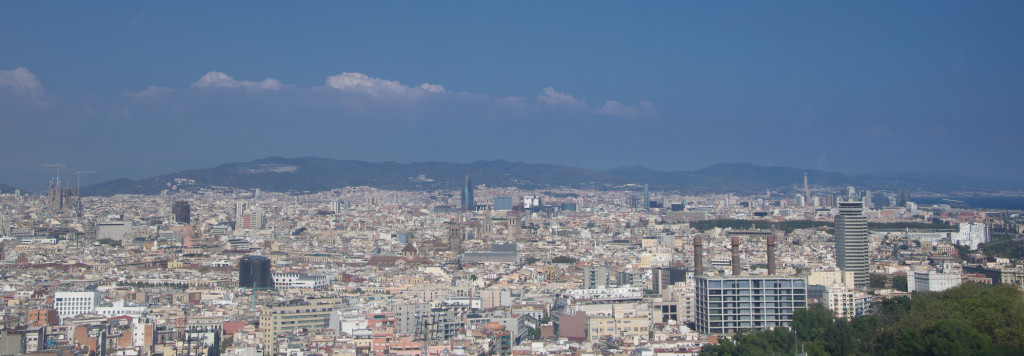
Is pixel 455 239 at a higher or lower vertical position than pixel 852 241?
higher

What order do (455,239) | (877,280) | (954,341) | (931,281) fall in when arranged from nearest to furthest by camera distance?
1. (954,341)
2. (931,281)
3. (877,280)
4. (455,239)

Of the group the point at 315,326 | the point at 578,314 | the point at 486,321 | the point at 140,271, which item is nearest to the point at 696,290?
the point at 578,314

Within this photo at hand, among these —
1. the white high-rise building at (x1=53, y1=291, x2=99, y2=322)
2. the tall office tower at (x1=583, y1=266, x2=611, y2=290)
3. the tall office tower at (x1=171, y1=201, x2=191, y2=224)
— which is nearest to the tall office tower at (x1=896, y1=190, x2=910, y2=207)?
the tall office tower at (x1=171, y1=201, x2=191, y2=224)

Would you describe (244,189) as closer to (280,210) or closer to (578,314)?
(280,210)

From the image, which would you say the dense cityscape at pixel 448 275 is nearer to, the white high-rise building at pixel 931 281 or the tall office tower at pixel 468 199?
the white high-rise building at pixel 931 281

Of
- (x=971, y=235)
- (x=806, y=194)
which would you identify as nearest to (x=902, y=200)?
(x=806, y=194)

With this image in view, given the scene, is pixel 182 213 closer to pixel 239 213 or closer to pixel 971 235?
pixel 239 213

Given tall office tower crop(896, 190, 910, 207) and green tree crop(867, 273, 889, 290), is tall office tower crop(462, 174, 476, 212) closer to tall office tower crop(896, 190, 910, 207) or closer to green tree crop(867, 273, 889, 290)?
tall office tower crop(896, 190, 910, 207)
